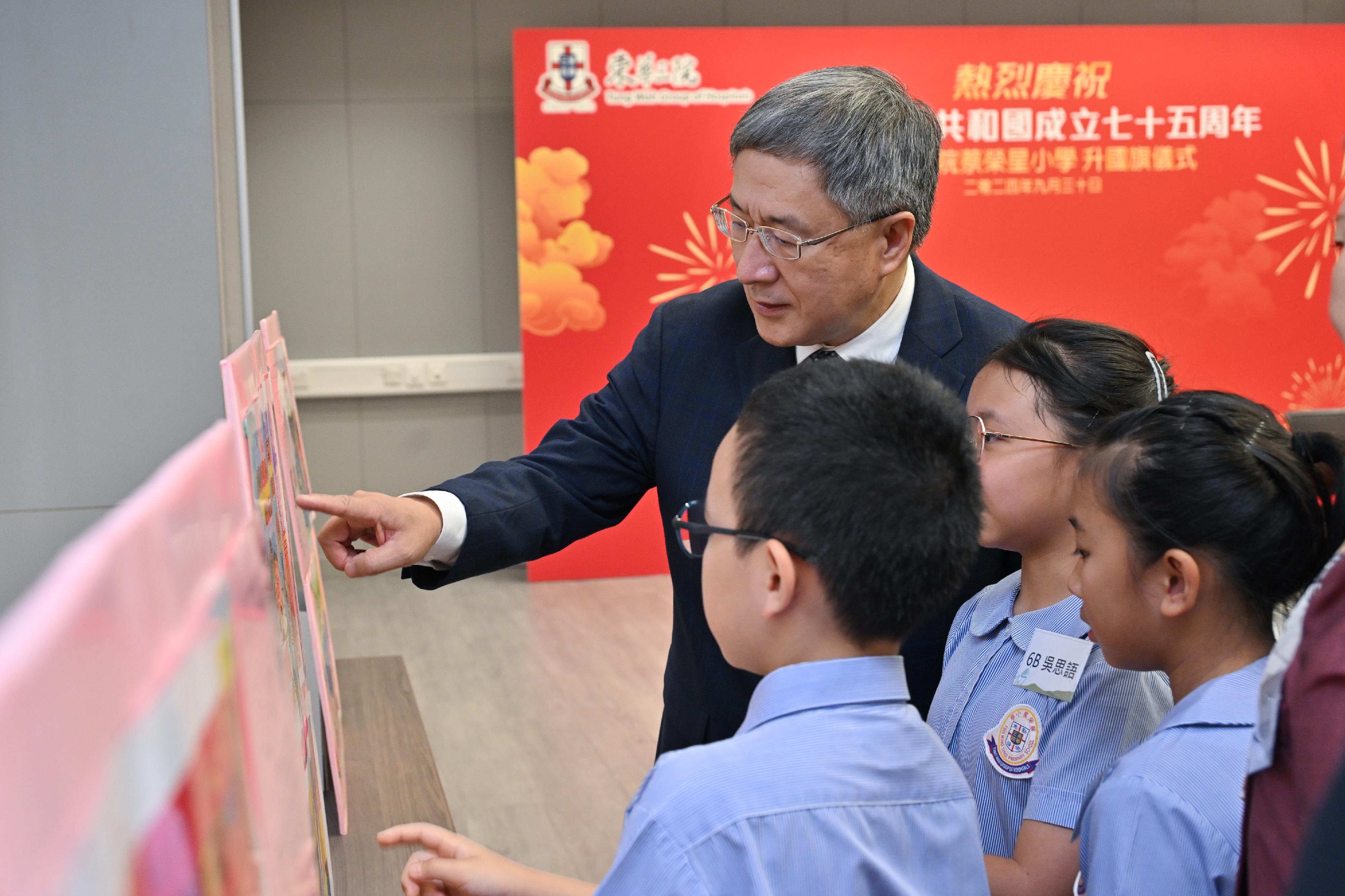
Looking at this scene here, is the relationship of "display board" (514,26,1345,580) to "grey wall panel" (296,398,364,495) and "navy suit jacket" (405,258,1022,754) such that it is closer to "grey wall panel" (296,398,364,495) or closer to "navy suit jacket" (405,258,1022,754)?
"grey wall panel" (296,398,364,495)

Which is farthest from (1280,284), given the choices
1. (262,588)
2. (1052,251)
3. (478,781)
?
(262,588)

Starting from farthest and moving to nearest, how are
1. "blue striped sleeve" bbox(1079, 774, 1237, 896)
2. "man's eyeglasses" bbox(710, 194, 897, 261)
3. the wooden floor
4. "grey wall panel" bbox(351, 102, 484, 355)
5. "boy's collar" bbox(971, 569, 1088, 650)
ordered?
"grey wall panel" bbox(351, 102, 484, 355)
the wooden floor
"man's eyeglasses" bbox(710, 194, 897, 261)
"boy's collar" bbox(971, 569, 1088, 650)
"blue striped sleeve" bbox(1079, 774, 1237, 896)

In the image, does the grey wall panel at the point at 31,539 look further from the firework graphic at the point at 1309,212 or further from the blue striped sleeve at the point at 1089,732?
the firework graphic at the point at 1309,212

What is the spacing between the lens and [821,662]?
2.93ft

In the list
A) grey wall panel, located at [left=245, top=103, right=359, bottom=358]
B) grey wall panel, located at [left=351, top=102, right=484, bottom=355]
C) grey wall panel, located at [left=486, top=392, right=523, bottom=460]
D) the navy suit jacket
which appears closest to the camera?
the navy suit jacket

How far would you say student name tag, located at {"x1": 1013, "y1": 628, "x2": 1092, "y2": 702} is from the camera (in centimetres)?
119

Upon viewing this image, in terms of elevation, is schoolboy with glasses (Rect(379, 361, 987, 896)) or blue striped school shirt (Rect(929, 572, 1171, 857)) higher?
schoolboy with glasses (Rect(379, 361, 987, 896))

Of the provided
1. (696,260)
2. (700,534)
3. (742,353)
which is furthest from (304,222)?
(700,534)

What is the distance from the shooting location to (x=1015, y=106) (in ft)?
18.2

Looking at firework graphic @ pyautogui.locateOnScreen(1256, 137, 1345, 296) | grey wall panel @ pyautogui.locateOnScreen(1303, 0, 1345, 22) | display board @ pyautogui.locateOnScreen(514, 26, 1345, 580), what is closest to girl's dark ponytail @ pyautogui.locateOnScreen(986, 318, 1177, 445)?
display board @ pyautogui.locateOnScreen(514, 26, 1345, 580)

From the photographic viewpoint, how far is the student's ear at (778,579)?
892mm

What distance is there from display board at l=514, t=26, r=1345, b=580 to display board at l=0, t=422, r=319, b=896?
4.82 meters

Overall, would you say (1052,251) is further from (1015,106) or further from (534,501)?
(534,501)

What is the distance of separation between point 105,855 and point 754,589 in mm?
661
